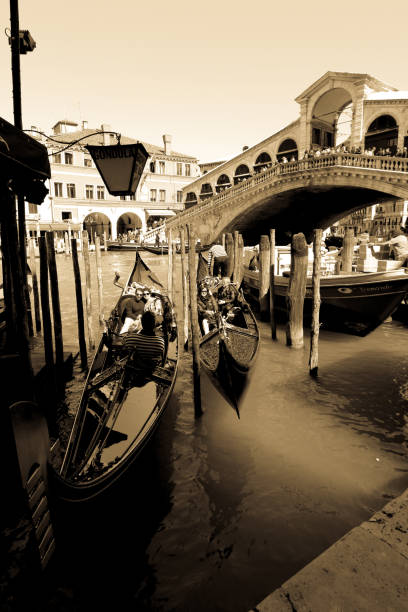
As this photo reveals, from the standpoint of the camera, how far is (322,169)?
17.2 meters

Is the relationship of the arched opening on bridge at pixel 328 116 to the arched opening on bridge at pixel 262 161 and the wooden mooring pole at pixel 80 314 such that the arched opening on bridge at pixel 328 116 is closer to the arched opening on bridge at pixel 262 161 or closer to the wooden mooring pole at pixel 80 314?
the arched opening on bridge at pixel 262 161

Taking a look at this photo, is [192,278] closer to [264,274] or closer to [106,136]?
[264,274]

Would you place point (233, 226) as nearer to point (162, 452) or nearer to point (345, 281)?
point (345, 281)

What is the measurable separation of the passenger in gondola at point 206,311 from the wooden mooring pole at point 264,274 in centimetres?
268

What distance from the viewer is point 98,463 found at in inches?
121

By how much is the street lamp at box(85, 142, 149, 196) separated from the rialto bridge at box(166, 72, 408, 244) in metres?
14.0

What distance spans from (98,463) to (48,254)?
115 inches

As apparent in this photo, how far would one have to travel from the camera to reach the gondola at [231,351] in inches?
171

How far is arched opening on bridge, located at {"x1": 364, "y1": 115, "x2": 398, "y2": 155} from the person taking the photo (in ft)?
67.6

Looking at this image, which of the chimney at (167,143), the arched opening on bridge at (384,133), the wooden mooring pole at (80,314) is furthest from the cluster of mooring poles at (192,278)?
the chimney at (167,143)

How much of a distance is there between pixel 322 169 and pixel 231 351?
48.9 feet

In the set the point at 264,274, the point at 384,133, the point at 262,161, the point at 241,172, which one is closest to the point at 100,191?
the point at 241,172

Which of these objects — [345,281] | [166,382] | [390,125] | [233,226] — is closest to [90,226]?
[233,226]

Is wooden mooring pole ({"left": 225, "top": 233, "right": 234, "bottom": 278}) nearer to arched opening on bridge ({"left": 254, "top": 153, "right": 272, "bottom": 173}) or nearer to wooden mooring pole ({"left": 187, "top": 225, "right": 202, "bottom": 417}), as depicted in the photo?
wooden mooring pole ({"left": 187, "top": 225, "right": 202, "bottom": 417})
